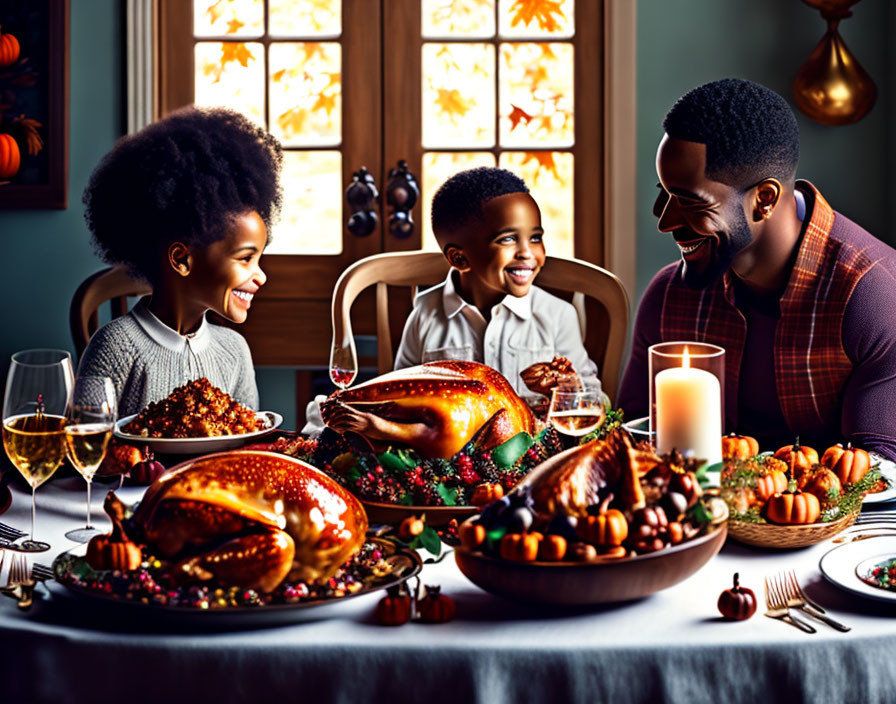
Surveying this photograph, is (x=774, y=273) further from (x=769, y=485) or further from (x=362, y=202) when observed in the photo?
(x=362, y=202)

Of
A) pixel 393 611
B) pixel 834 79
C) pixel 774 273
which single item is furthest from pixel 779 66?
pixel 393 611

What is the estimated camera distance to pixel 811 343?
171 cm

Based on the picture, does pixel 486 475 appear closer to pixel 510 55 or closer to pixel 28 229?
pixel 510 55

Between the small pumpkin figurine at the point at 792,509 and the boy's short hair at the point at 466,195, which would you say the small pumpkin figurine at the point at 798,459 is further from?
the boy's short hair at the point at 466,195

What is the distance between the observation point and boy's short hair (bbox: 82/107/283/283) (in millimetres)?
1896

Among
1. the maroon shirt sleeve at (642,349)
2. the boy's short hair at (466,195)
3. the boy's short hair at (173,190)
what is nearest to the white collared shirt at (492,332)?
the boy's short hair at (466,195)

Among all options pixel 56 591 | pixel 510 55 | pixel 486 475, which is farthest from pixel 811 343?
pixel 510 55

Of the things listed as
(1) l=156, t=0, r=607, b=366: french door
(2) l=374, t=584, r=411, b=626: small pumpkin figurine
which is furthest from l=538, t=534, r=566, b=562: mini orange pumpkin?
(1) l=156, t=0, r=607, b=366: french door

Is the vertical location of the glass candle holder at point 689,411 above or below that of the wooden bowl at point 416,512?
above

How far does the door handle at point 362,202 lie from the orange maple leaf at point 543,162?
45cm

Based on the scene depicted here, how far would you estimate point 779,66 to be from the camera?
3.02 metres

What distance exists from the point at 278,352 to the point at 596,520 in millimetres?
2399

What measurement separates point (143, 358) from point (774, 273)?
1.09 meters

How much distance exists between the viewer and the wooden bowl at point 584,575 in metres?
0.85
